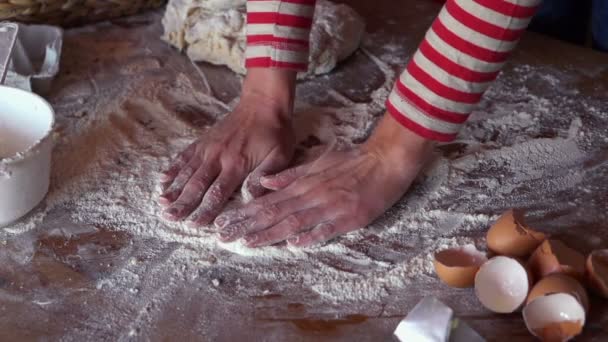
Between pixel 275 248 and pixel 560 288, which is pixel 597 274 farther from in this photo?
pixel 275 248

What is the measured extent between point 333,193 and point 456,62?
0.25 m

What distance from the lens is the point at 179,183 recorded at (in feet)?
3.47

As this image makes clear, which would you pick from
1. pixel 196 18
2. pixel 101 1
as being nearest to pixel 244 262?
pixel 196 18

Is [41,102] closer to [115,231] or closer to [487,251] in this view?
[115,231]

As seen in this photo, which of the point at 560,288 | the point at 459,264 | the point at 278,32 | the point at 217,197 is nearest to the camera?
the point at 560,288

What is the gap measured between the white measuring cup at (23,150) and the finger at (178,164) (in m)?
0.17

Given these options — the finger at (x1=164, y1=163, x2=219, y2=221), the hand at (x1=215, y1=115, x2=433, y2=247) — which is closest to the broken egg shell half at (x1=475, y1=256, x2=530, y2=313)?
the hand at (x1=215, y1=115, x2=433, y2=247)

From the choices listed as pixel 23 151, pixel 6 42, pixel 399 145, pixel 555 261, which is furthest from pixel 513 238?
pixel 6 42

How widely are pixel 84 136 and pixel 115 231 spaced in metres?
0.24

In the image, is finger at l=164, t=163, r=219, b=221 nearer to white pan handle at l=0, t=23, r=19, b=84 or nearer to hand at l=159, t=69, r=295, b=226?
hand at l=159, t=69, r=295, b=226

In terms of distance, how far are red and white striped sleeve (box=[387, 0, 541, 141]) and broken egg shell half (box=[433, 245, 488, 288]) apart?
160 millimetres

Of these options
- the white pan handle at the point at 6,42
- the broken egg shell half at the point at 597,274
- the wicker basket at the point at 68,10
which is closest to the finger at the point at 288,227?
the broken egg shell half at the point at 597,274

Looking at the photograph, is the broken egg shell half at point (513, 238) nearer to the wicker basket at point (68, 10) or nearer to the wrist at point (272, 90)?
the wrist at point (272, 90)

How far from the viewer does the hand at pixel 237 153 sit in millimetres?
1031
